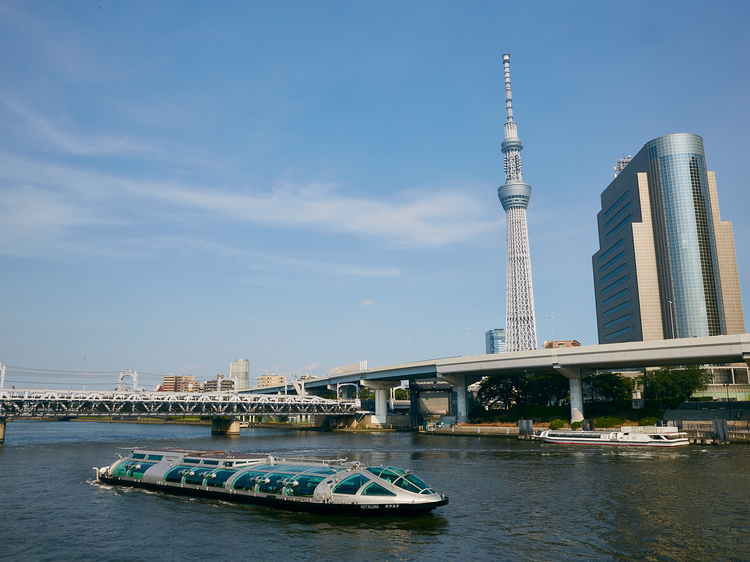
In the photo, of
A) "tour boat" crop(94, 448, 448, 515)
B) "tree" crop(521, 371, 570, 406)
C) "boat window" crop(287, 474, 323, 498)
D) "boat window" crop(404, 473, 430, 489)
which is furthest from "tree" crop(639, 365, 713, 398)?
"boat window" crop(287, 474, 323, 498)

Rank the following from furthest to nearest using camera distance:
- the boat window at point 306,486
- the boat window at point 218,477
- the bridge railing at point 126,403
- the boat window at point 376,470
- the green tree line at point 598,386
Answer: the green tree line at point 598,386
the bridge railing at point 126,403
the boat window at point 218,477
the boat window at point 306,486
the boat window at point 376,470

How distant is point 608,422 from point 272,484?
9296 cm

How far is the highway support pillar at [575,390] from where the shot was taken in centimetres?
12525

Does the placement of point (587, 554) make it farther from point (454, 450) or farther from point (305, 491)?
point (454, 450)

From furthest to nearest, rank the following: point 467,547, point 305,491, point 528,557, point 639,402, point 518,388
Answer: point 518,388 < point 639,402 < point 305,491 < point 467,547 < point 528,557

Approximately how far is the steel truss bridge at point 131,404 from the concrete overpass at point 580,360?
89.1ft

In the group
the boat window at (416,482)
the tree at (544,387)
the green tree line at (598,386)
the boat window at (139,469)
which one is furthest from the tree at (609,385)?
the boat window at (139,469)

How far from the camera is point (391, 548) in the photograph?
3444 cm

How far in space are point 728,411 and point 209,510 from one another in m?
105

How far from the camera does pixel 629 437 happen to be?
9662 centimetres

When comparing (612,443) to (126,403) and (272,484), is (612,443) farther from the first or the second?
(126,403)

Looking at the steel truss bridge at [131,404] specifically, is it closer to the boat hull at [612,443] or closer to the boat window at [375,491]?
the boat hull at [612,443]

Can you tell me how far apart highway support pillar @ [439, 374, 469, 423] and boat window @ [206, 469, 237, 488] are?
107m

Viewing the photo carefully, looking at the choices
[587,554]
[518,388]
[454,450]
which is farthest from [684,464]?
[518,388]
